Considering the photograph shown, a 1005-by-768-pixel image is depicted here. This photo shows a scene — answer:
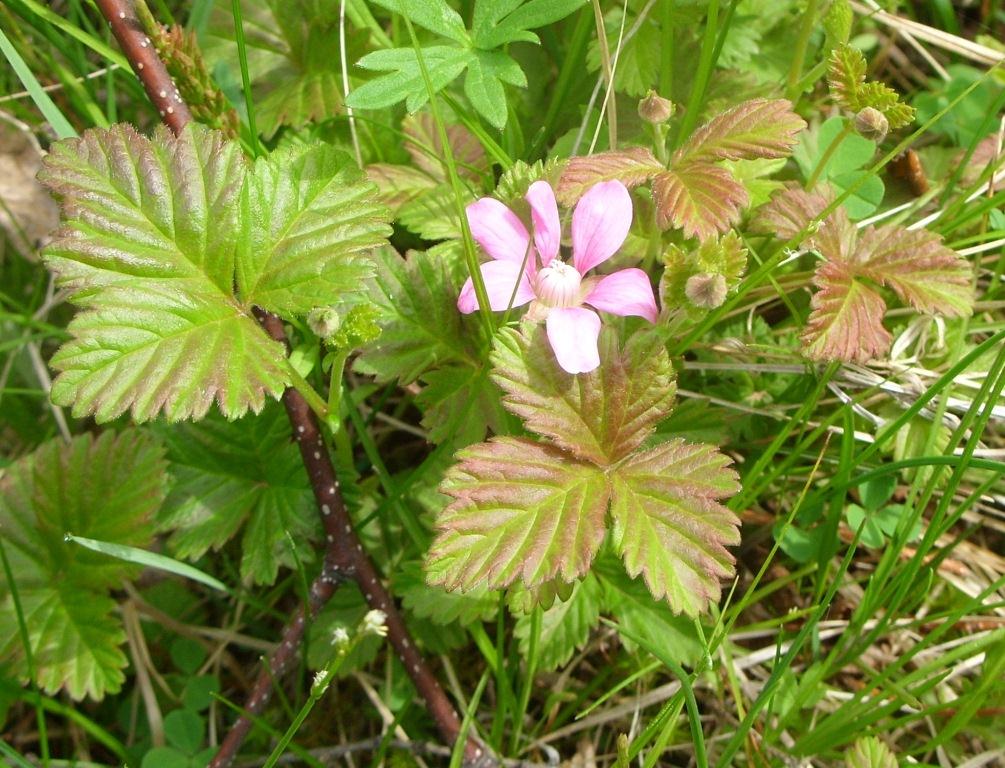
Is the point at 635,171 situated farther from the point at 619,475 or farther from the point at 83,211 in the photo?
the point at 83,211

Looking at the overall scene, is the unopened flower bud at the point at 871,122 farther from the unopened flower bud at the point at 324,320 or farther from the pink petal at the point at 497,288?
the unopened flower bud at the point at 324,320

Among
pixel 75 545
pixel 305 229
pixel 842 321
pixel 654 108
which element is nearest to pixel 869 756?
pixel 842 321

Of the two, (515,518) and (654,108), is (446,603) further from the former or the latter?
(654,108)

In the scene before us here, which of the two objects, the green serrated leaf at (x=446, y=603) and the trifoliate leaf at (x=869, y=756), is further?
the green serrated leaf at (x=446, y=603)

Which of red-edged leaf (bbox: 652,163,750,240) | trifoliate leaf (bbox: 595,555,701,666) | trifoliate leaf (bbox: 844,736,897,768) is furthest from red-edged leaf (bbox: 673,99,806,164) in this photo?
trifoliate leaf (bbox: 844,736,897,768)

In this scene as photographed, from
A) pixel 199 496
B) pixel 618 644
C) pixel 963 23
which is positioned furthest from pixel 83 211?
pixel 963 23

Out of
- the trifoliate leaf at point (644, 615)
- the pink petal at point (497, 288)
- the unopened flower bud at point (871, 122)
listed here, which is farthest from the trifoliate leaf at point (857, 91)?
the trifoliate leaf at point (644, 615)
